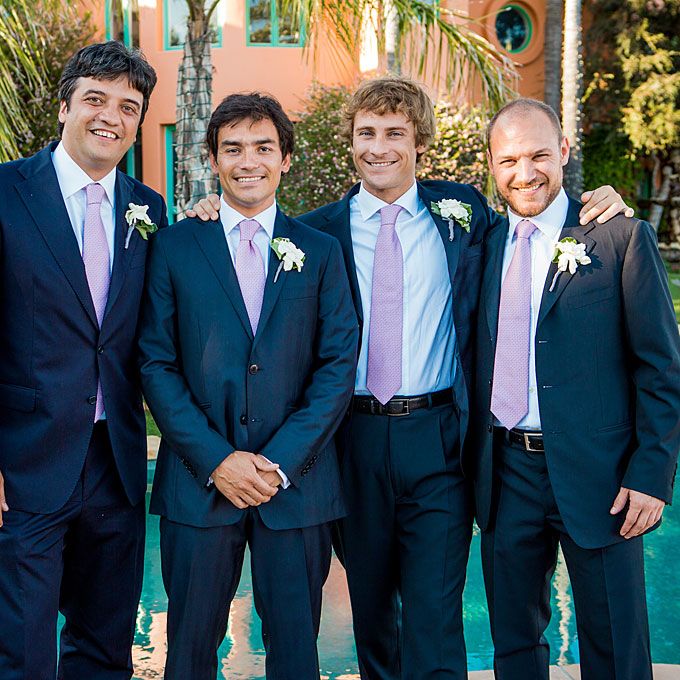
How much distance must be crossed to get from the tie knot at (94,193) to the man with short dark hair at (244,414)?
0.27 meters

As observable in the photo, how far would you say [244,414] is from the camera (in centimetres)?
336

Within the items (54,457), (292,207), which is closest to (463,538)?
(54,457)

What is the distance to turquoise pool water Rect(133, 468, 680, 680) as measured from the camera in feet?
15.3

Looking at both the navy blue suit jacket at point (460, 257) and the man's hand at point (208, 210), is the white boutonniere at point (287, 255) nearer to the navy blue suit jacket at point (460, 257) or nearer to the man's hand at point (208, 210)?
the man's hand at point (208, 210)

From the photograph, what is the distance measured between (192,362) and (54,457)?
586mm

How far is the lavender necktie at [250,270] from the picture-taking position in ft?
11.3

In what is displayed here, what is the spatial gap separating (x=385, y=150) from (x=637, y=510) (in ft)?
5.51

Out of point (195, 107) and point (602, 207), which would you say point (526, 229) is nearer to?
point (602, 207)

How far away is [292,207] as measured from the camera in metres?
13.4

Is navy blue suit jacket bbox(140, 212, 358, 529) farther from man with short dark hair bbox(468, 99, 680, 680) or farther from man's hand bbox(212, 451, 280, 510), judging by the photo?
man with short dark hair bbox(468, 99, 680, 680)

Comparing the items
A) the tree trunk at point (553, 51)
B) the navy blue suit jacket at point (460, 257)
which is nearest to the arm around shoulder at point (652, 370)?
the navy blue suit jacket at point (460, 257)

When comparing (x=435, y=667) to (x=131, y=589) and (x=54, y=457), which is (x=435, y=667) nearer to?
(x=131, y=589)

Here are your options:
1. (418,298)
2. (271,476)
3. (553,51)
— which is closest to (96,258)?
(271,476)

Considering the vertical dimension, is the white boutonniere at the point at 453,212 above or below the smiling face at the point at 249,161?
below
